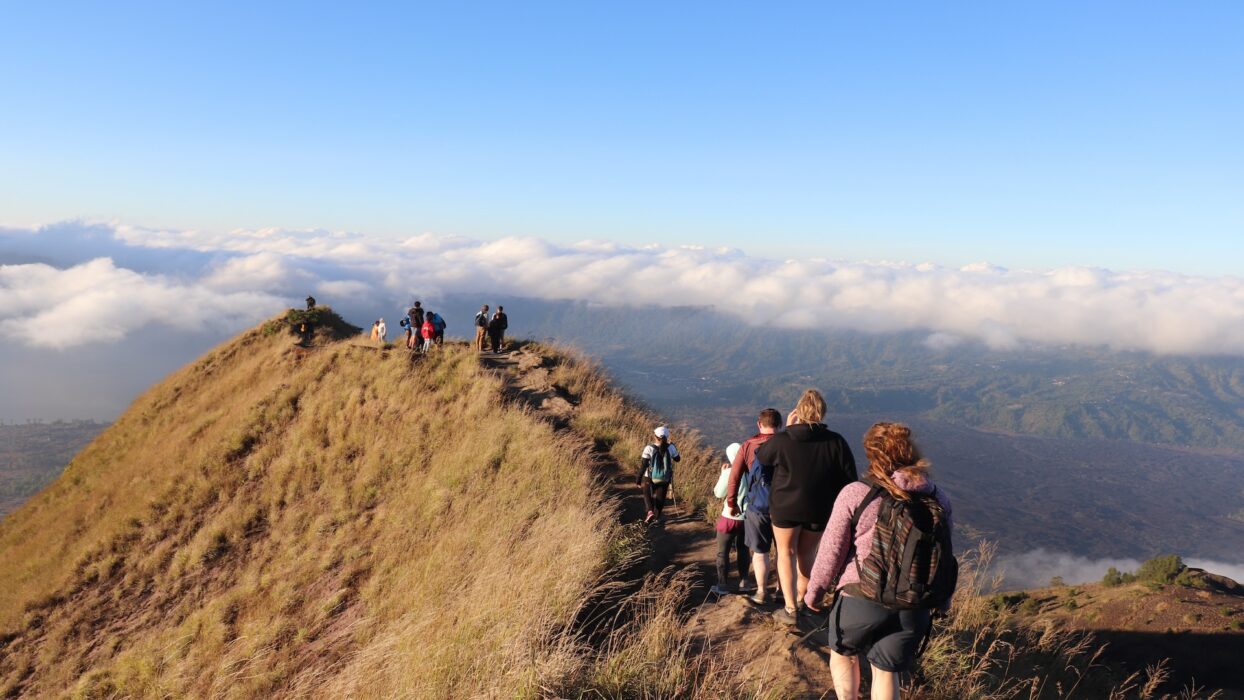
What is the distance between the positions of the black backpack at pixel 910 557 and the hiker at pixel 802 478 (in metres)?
1.60

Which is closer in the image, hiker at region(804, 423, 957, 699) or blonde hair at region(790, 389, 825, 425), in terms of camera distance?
hiker at region(804, 423, 957, 699)

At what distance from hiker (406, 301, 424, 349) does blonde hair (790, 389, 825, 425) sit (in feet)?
49.5

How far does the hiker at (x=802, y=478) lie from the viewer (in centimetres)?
488

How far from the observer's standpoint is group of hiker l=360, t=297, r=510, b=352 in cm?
1788

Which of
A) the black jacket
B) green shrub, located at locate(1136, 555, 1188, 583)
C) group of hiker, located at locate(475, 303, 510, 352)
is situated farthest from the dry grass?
green shrub, located at locate(1136, 555, 1188, 583)

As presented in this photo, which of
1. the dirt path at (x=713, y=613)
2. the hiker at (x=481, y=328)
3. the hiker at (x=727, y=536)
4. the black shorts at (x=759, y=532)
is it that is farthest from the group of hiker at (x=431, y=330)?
the black shorts at (x=759, y=532)

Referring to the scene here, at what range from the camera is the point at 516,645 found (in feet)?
12.8

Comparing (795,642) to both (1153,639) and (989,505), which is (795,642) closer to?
(1153,639)

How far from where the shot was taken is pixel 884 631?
3.36m

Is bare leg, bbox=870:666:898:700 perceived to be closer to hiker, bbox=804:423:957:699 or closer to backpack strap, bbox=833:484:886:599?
hiker, bbox=804:423:957:699

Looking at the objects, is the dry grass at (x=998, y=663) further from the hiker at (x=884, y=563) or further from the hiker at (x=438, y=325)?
the hiker at (x=438, y=325)

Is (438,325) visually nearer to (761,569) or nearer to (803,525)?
(761,569)

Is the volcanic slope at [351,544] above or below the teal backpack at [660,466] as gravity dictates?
below

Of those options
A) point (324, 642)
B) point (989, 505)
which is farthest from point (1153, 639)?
point (989, 505)
